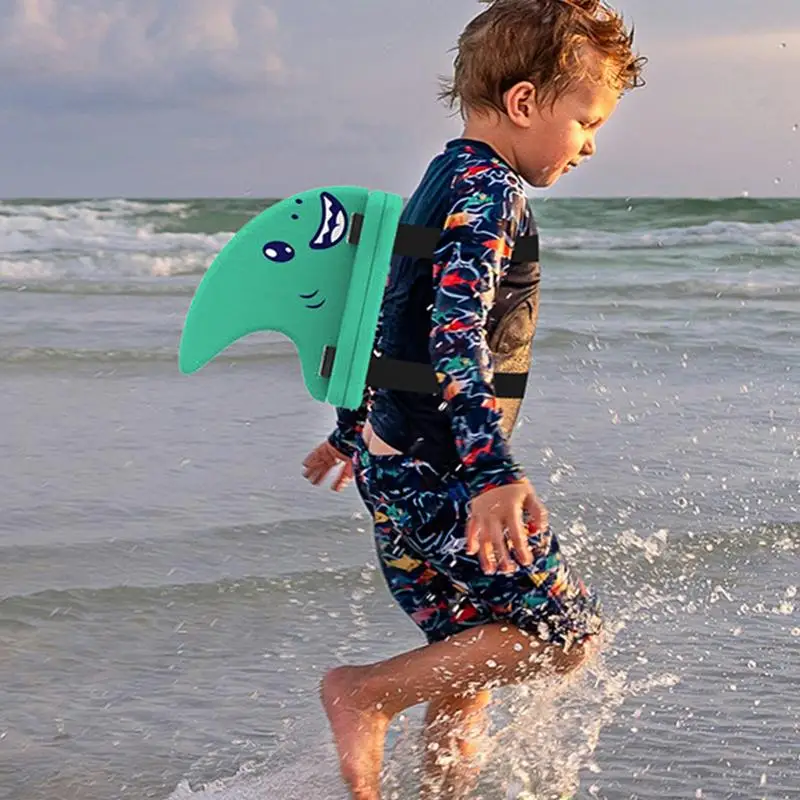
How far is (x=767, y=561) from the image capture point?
4629 mm

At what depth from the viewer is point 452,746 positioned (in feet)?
9.98

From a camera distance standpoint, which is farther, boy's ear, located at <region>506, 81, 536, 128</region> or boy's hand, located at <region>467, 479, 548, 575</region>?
boy's ear, located at <region>506, 81, 536, 128</region>

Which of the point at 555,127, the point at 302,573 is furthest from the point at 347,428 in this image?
the point at 302,573

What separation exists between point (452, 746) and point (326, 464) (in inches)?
24.8

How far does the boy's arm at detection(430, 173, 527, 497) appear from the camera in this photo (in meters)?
2.38

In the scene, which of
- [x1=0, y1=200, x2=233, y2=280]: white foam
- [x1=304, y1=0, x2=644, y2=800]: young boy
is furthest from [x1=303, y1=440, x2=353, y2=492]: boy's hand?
[x1=0, y1=200, x2=233, y2=280]: white foam

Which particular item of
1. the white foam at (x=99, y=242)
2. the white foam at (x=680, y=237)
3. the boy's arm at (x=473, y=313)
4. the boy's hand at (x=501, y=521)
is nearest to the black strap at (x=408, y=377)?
the boy's arm at (x=473, y=313)

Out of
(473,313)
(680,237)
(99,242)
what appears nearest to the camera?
(473,313)

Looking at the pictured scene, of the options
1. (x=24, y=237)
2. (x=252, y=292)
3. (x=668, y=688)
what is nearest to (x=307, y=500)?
(x=668, y=688)

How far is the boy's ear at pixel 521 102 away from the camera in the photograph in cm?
263

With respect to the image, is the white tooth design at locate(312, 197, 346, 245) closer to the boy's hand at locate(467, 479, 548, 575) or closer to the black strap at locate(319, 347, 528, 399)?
the black strap at locate(319, 347, 528, 399)

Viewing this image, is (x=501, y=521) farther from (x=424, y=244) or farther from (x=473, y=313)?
(x=424, y=244)

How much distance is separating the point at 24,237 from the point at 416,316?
608 inches

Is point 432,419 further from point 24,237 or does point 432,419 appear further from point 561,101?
point 24,237
